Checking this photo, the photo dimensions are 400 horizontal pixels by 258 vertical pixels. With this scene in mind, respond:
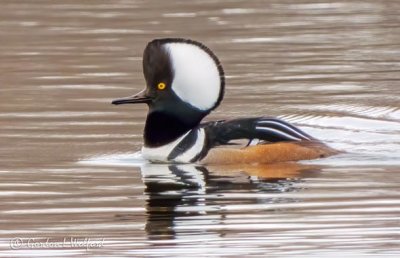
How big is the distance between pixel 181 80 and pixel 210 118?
223cm

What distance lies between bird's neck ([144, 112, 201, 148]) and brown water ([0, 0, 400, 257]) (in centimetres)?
20

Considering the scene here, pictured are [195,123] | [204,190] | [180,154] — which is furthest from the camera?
[195,123]

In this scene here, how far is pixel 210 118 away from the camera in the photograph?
1580cm

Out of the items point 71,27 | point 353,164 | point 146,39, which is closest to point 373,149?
point 353,164

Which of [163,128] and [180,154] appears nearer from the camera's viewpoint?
[180,154]

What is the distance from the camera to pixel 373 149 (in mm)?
13977

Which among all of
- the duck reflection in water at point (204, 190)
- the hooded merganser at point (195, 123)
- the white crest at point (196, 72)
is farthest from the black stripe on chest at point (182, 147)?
the white crest at point (196, 72)

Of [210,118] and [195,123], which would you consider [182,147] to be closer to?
[195,123]

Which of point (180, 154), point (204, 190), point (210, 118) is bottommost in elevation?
point (210, 118)

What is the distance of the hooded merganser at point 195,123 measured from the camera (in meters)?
13.4

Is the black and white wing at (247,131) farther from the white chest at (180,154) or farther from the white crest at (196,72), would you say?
the white crest at (196,72)

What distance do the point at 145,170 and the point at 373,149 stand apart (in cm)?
193

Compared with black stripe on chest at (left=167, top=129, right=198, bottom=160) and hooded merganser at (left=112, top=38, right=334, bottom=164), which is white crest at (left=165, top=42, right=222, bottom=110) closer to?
hooded merganser at (left=112, top=38, right=334, bottom=164)

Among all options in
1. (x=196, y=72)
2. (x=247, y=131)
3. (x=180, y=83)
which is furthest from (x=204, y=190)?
(x=180, y=83)
